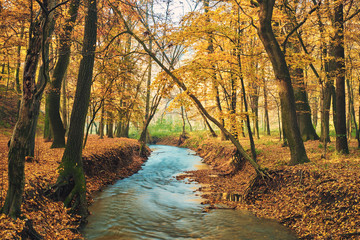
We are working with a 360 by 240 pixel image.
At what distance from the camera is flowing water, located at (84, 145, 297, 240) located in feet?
19.0

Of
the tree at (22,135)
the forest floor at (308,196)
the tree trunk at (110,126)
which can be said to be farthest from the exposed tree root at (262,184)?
the tree trunk at (110,126)

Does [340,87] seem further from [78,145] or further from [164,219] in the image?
[78,145]

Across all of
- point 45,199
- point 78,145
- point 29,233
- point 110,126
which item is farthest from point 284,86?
point 110,126

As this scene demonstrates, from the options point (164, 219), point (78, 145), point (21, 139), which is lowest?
point (164, 219)

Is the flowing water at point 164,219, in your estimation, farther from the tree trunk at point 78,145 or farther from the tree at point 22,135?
the tree at point 22,135

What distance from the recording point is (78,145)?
24.0ft

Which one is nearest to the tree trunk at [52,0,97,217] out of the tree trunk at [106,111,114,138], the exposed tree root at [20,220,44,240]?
the exposed tree root at [20,220,44,240]

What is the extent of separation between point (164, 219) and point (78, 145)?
3.49 metres

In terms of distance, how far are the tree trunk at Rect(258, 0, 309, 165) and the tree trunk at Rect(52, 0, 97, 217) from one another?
5.83 m

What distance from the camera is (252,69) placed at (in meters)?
10.5

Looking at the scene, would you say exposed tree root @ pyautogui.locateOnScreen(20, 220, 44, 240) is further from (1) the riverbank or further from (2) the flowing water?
(2) the flowing water

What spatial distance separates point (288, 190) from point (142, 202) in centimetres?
491

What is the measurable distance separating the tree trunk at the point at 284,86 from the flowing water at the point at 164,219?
3.08 m

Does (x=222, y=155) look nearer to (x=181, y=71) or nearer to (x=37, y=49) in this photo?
(x=181, y=71)
